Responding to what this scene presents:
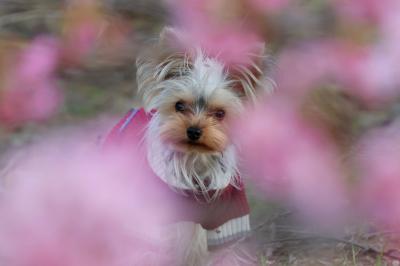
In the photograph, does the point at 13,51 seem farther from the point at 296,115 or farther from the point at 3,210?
the point at 296,115

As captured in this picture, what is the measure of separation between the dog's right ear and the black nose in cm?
14

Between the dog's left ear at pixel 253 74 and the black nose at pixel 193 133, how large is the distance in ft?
0.52

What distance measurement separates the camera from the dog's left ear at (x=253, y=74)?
1.87m

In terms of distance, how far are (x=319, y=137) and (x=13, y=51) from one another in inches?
33.5

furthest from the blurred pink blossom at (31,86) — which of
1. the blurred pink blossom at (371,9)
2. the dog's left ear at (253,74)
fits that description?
the blurred pink blossom at (371,9)

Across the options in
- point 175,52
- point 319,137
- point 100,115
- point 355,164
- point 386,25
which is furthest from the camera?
point 100,115

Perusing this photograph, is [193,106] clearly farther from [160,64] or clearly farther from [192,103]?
[160,64]

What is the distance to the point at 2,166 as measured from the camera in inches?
94.0

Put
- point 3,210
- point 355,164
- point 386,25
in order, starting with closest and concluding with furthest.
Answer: point 3,210
point 386,25
point 355,164

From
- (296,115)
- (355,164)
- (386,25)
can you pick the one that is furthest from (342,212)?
(386,25)

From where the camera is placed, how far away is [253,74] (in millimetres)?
1885

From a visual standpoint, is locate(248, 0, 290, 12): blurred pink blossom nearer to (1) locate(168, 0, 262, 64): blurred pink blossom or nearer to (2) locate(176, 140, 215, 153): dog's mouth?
(1) locate(168, 0, 262, 64): blurred pink blossom

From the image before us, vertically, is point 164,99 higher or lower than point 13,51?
lower

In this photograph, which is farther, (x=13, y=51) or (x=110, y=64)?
(x=110, y=64)
